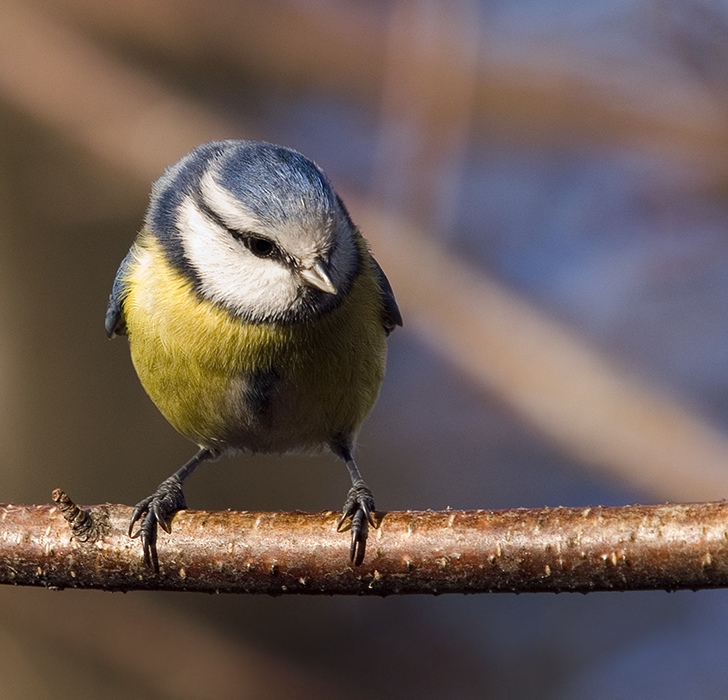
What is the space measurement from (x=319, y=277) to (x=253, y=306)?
0.55 ft

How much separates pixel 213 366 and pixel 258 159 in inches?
15.0

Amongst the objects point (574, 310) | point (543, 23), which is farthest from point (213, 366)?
point (543, 23)

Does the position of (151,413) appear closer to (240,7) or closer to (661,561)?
(240,7)

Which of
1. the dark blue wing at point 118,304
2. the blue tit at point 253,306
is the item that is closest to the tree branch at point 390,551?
the blue tit at point 253,306

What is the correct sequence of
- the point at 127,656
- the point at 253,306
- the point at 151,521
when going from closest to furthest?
the point at 151,521, the point at 253,306, the point at 127,656

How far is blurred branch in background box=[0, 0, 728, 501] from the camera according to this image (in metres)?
1.89

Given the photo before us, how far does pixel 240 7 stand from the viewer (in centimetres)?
313

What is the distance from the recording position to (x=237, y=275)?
1809 mm

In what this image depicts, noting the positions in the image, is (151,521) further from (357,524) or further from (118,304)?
(118,304)

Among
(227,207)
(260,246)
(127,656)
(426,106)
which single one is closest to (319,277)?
(260,246)

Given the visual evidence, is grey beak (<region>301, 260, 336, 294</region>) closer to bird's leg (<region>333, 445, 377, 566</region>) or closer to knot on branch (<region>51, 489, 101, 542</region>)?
bird's leg (<region>333, 445, 377, 566</region>)

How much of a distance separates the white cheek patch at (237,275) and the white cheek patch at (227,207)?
0.02m

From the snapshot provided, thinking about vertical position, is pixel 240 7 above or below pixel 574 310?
above

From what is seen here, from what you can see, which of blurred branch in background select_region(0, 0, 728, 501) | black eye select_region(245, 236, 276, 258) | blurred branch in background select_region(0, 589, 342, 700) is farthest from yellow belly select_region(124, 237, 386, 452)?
blurred branch in background select_region(0, 589, 342, 700)
